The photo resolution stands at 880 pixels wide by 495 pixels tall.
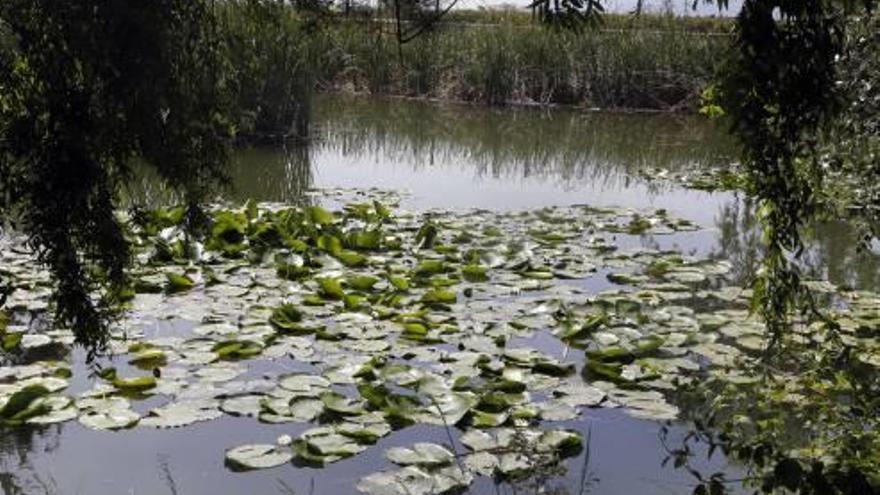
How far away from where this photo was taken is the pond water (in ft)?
9.78

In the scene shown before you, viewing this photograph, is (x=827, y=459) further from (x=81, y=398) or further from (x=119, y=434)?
(x=81, y=398)

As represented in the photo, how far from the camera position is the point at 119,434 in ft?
10.5

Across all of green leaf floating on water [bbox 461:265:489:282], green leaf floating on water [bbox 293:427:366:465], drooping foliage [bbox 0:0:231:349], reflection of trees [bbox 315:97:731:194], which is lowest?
green leaf floating on water [bbox 293:427:366:465]

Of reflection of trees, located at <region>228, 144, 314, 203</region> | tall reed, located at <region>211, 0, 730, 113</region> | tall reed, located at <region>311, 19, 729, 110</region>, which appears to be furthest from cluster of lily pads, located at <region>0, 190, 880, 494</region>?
tall reed, located at <region>311, 19, 729, 110</region>

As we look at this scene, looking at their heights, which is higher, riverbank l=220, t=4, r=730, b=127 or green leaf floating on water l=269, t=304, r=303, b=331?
riverbank l=220, t=4, r=730, b=127

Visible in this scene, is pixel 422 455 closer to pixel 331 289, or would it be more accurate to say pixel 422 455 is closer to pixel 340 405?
pixel 340 405

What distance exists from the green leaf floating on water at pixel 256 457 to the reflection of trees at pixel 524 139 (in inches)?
223

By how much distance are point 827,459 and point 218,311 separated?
285cm

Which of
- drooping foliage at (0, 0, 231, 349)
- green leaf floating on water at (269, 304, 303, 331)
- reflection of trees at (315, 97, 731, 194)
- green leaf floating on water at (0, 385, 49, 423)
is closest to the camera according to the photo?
drooping foliage at (0, 0, 231, 349)

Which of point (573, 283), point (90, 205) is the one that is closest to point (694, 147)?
point (573, 283)

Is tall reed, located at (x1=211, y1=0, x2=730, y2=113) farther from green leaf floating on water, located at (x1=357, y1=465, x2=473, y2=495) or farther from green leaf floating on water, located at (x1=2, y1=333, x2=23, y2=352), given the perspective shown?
green leaf floating on water, located at (x1=357, y1=465, x2=473, y2=495)

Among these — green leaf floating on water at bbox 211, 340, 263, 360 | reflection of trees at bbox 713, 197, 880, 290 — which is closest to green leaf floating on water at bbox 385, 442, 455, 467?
green leaf floating on water at bbox 211, 340, 263, 360

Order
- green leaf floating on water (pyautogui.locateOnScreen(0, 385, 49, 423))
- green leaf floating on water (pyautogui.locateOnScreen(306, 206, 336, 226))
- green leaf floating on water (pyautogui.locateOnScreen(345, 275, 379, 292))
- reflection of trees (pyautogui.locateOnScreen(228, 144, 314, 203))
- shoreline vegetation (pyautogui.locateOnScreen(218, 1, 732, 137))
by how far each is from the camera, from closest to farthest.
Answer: green leaf floating on water (pyautogui.locateOnScreen(0, 385, 49, 423)) → green leaf floating on water (pyautogui.locateOnScreen(345, 275, 379, 292)) → green leaf floating on water (pyautogui.locateOnScreen(306, 206, 336, 226)) → reflection of trees (pyautogui.locateOnScreen(228, 144, 314, 203)) → shoreline vegetation (pyautogui.locateOnScreen(218, 1, 732, 137))

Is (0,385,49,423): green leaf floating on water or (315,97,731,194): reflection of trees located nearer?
(0,385,49,423): green leaf floating on water
